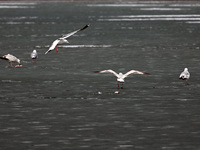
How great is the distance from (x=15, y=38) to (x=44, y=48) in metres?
8.93

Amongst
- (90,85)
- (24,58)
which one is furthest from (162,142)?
(24,58)

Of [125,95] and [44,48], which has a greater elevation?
[44,48]

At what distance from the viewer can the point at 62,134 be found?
1538 cm

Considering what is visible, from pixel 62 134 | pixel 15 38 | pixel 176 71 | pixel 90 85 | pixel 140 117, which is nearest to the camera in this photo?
pixel 62 134

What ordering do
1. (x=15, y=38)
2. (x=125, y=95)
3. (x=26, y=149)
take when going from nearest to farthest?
(x=26, y=149)
(x=125, y=95)
(x=15, y=38)

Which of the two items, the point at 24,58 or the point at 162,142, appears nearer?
the point at 162,142

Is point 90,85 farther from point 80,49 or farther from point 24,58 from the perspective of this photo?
point 80,49

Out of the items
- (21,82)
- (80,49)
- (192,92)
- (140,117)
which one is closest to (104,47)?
(80,49)

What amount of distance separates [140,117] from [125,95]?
11.0 ft

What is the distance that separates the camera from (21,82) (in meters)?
23.6

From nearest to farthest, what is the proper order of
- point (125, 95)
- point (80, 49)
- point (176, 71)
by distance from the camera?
point (125, 95)
point (176, 71)
point (80, 49)

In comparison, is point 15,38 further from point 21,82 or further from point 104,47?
point 21,82

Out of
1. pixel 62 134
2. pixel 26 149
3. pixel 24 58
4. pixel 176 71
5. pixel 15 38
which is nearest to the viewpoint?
pixel 26 149

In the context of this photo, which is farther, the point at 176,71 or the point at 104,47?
the point at 104,47
